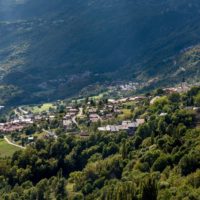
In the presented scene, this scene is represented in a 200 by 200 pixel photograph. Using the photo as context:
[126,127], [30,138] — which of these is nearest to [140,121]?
[126,127]

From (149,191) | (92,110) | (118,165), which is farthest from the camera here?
(92,110)

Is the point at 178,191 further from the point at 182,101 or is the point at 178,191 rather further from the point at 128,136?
the point at 182,101

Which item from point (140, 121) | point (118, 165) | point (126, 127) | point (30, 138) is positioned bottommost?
point (30, 138)

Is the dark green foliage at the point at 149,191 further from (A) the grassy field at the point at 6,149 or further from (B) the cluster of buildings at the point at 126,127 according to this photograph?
(A) the grassy field at the point at 6,149

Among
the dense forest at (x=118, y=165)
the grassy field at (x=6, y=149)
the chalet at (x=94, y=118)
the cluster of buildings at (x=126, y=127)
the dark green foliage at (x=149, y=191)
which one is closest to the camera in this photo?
the dark green foliage at (x=149, y=191)

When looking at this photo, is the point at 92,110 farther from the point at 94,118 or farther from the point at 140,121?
the point at 140,121

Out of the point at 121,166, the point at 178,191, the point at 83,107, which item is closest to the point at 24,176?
the point at 121,166

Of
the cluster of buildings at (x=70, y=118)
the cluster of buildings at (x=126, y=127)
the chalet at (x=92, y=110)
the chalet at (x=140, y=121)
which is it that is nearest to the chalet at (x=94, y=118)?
the chalet at (x=92, y=110)

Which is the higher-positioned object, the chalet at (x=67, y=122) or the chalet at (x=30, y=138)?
the chalet at (x=67, y=122)
